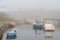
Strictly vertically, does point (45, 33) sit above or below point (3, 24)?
below

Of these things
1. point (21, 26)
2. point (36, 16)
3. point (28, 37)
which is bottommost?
point (28, 37)

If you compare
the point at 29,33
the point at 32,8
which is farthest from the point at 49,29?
the point at 32,8

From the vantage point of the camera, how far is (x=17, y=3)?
1832mm

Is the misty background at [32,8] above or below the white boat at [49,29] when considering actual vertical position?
above

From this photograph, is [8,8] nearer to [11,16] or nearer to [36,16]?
[11,16]

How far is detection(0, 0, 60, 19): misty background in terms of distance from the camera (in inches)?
71.0

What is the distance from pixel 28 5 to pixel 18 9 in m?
0.13

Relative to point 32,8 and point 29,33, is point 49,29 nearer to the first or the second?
point 29,33

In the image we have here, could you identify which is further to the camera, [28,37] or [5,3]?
[5,3]

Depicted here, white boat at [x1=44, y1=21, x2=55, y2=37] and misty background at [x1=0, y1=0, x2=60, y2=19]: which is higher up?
misty background at [x1=0, y1=0, x2=60, y2=19]

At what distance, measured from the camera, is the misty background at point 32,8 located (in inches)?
71.0

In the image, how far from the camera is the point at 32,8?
1.83 metres

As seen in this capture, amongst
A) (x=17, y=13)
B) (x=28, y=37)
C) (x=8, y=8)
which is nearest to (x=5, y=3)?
(x=8, y=8)

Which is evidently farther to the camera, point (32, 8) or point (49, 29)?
point (32, 8)
